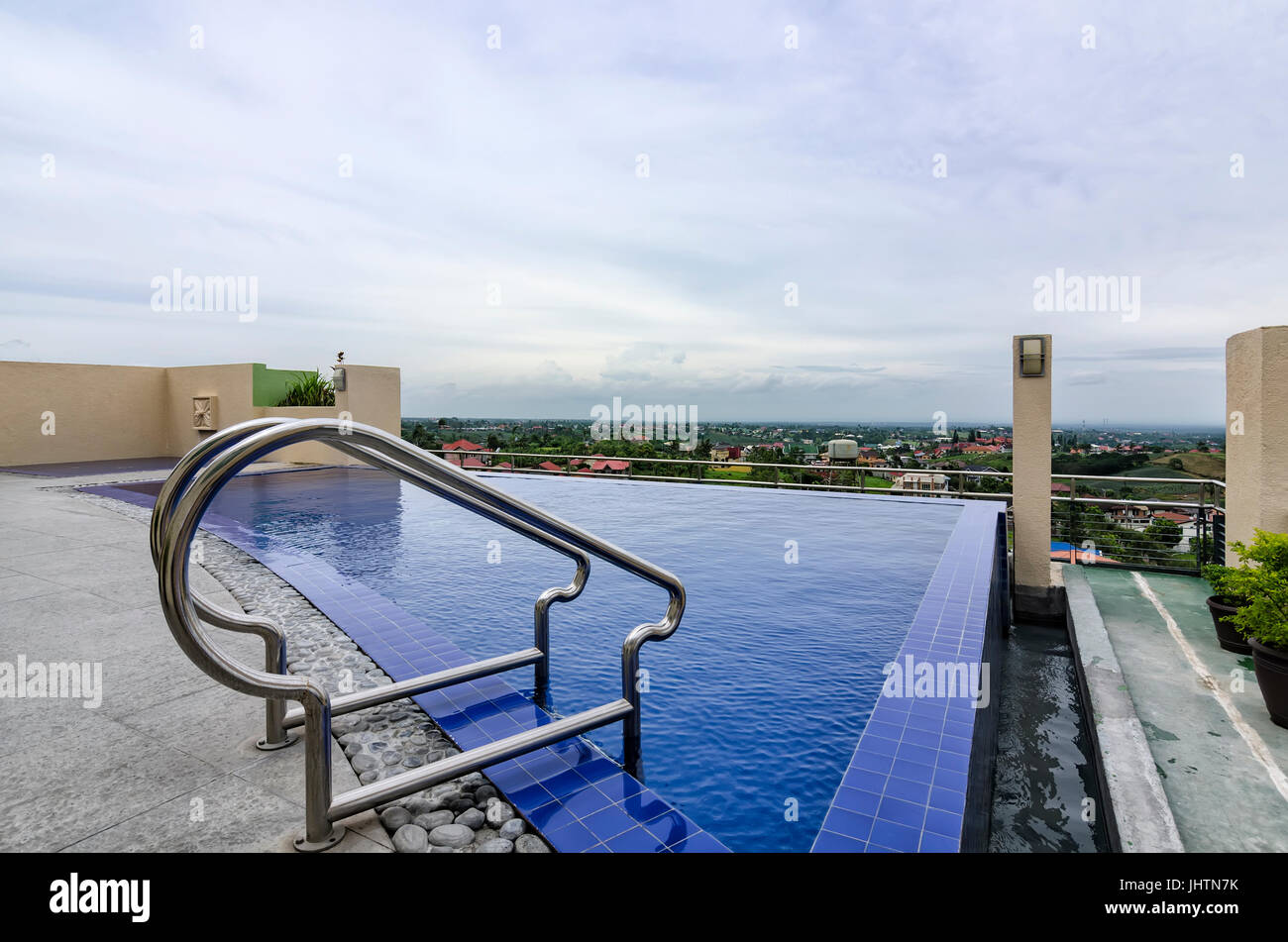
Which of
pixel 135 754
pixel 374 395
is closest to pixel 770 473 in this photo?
pixel 374 395

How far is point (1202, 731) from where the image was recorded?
10.9 feet

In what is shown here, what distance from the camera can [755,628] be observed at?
3988mm

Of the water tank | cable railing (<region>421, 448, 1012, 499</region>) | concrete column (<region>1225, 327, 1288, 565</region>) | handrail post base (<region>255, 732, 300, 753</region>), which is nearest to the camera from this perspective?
handrail post base (<region>255, 732, 300, 753</region>)

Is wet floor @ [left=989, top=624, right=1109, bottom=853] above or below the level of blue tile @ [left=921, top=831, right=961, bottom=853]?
below

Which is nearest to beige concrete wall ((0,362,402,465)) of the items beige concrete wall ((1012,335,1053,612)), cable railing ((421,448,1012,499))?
cable railing ((421,448,1012,499))

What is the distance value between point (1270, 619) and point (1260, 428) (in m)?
1.89

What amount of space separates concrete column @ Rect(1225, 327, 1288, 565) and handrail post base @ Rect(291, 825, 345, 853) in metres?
5.14

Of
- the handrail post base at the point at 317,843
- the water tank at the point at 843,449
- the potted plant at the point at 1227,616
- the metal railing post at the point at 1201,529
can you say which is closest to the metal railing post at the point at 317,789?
the handrail post base at the point at 317,843

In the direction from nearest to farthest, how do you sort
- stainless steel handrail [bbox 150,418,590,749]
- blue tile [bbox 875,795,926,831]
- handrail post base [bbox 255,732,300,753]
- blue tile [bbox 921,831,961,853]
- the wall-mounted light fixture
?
stainless steel handrail [bbox 150,418,590,749] < blue tile [bbox 921,831,961,853] < blue tile [bbox 875,795,926,831] < handrail post base [bbox 255,732,300,753] < the wall-mounted light fixture

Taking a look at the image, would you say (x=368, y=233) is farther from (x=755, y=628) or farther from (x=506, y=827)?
(x=506, y=827)

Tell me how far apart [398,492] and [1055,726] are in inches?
344

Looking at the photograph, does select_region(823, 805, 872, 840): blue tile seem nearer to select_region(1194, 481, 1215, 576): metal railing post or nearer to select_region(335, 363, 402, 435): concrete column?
select_region(1194, 481, 1215, 576): metal railing post

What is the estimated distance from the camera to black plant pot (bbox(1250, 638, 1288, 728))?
3186 mm
